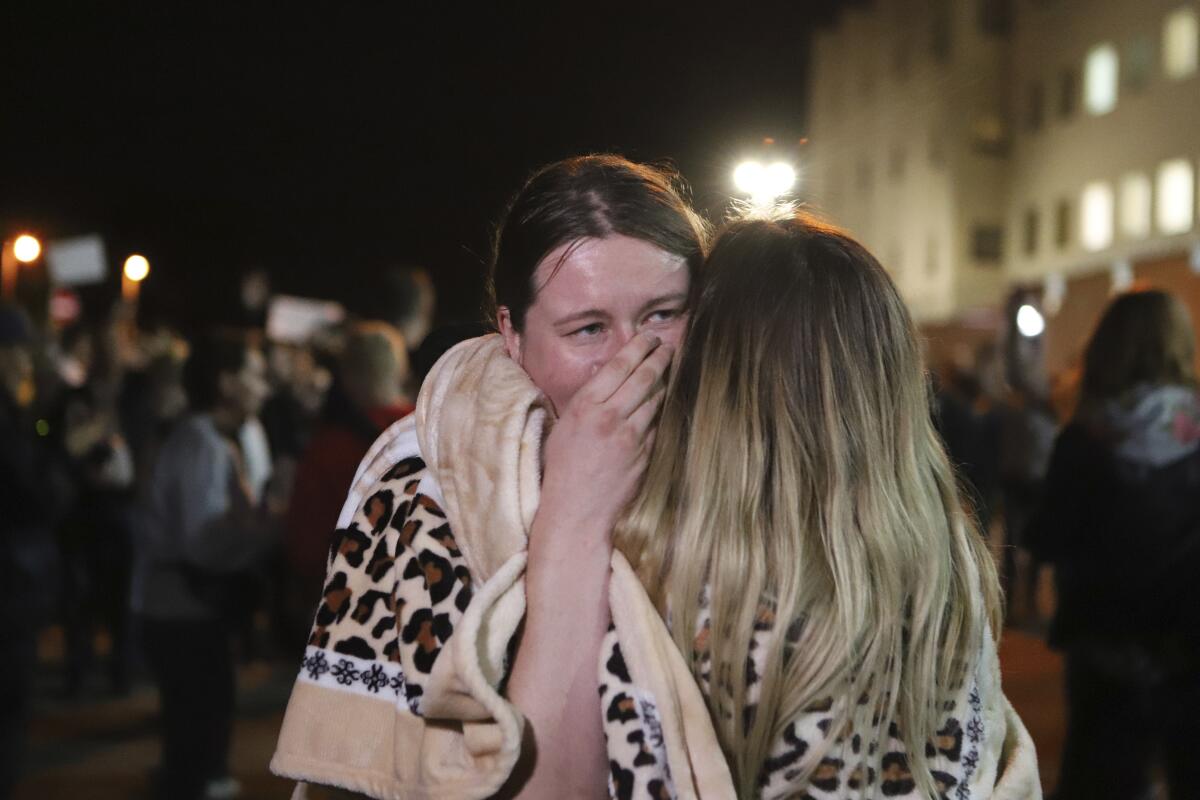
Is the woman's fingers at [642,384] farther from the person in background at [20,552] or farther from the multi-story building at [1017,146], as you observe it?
the multi-story building at [1017,146]

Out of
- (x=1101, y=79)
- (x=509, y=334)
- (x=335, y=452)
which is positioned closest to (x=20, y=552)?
(x=335, y=452)

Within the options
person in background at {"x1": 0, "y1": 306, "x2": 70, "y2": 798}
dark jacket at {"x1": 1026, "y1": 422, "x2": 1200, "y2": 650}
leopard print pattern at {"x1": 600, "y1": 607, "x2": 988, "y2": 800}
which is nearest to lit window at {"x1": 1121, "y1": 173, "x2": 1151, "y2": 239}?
dark jacket at {"x1": 1026, "y1": 422, "x2": 1200, "y2": 650}

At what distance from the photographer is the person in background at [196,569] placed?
547 cm

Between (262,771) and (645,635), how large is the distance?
5468 mm

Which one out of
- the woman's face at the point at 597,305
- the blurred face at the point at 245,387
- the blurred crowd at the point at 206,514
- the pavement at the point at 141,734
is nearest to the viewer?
the woman's face at the point at 597,305

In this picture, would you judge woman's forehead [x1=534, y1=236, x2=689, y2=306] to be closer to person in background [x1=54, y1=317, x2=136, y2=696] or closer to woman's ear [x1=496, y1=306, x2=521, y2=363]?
woman's ear [x1=496, y1=306, x2=521, y2=363]

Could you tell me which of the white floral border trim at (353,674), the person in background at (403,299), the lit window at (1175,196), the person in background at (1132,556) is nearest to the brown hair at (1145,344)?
the person in background at (1132,556)

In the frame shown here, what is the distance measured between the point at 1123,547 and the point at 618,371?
328cm

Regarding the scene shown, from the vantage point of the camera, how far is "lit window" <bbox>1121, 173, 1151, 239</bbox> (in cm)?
2858

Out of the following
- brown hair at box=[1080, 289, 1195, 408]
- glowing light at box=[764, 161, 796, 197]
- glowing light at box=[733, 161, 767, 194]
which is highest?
glowing light at box=[733, 161, 767, 194]

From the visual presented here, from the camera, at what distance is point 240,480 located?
5.72 metres

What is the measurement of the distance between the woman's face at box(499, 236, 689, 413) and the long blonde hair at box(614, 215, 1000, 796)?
279 mm

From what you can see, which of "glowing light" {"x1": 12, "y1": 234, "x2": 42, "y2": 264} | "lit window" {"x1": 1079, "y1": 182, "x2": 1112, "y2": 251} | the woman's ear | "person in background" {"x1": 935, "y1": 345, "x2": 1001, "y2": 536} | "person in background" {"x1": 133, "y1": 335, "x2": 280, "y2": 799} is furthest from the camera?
"lit window" {"x1": 1079, "y1": 182, "x2": 1112, "y2": 251}

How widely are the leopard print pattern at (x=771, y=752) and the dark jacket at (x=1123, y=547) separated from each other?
301 cm
